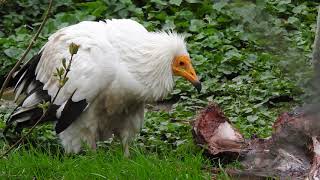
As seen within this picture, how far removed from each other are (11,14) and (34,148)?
16.4 ft

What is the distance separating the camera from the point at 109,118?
6.54 meters

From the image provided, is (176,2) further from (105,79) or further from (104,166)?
(104,166)

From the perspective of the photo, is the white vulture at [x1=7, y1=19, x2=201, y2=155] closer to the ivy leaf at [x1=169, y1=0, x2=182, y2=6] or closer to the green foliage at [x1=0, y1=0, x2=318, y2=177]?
the green foliage at [x1=0, y1=0, x2=318, y2=177]

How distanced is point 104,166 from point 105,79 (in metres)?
0.97

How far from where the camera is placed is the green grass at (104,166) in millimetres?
5168

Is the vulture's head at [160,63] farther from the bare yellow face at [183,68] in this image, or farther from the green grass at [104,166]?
the green grass at [104,166]

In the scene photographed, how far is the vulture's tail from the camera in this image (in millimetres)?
6609

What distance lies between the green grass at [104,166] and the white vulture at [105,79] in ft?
1.74

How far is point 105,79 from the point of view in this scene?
6133 millimetres

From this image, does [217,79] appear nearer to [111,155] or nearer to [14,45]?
[14,45]

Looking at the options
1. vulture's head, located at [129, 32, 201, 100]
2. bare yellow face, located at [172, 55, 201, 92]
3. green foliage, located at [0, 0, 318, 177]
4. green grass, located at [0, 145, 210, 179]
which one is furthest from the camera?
green foliage, located at [0, 0, 318, 177]

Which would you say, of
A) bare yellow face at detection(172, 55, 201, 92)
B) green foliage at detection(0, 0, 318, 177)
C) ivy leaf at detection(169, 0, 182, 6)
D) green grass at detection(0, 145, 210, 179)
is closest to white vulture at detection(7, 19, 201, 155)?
bare yellow face at detection(172, 55, 201, 92)

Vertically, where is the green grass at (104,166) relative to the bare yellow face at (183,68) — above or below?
below

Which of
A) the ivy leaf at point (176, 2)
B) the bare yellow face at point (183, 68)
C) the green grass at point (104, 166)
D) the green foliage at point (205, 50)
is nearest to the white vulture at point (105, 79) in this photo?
the bare yellow face at point (183, 68)
